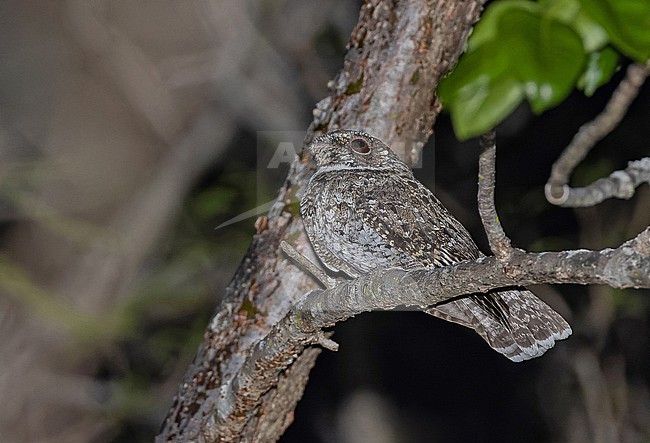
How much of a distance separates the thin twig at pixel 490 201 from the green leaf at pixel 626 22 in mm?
216

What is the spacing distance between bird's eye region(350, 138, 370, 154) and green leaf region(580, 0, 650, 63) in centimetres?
93

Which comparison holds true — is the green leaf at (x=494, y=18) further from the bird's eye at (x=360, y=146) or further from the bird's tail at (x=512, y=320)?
the bird's eye at (x=360, y=146)

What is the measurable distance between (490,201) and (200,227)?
3.44 m

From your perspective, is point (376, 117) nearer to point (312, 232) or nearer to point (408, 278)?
point (312, 232)

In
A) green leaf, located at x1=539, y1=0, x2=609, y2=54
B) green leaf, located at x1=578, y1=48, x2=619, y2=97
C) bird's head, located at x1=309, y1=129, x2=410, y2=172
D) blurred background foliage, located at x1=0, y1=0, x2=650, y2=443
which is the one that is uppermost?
blurred background foliage, located at x1=0, y1=0, x2=650, y2=443

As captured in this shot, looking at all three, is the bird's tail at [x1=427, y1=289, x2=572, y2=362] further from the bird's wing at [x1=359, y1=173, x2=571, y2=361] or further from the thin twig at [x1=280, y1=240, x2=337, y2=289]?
the thin twig at [x1=280, y1=240, x2=337, y2=289]

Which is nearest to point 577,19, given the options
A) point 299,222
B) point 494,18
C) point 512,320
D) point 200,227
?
point 494,18

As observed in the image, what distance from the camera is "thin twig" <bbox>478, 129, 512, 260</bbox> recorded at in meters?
1.05

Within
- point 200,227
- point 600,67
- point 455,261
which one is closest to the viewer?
point 600,67

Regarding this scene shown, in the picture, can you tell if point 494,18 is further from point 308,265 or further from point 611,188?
point 308,265

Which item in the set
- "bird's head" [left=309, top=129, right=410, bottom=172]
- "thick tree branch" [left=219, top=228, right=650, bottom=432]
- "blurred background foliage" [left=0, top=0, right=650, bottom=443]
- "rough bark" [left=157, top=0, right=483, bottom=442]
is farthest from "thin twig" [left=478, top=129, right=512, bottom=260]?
"blurred background foliage" [left=0, top=0, right=650, bottom=443]

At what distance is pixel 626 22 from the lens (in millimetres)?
866

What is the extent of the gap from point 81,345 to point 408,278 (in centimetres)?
289

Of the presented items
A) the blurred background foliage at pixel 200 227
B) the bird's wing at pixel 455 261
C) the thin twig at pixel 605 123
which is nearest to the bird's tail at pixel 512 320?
the bird's wing at pixel 455 261
